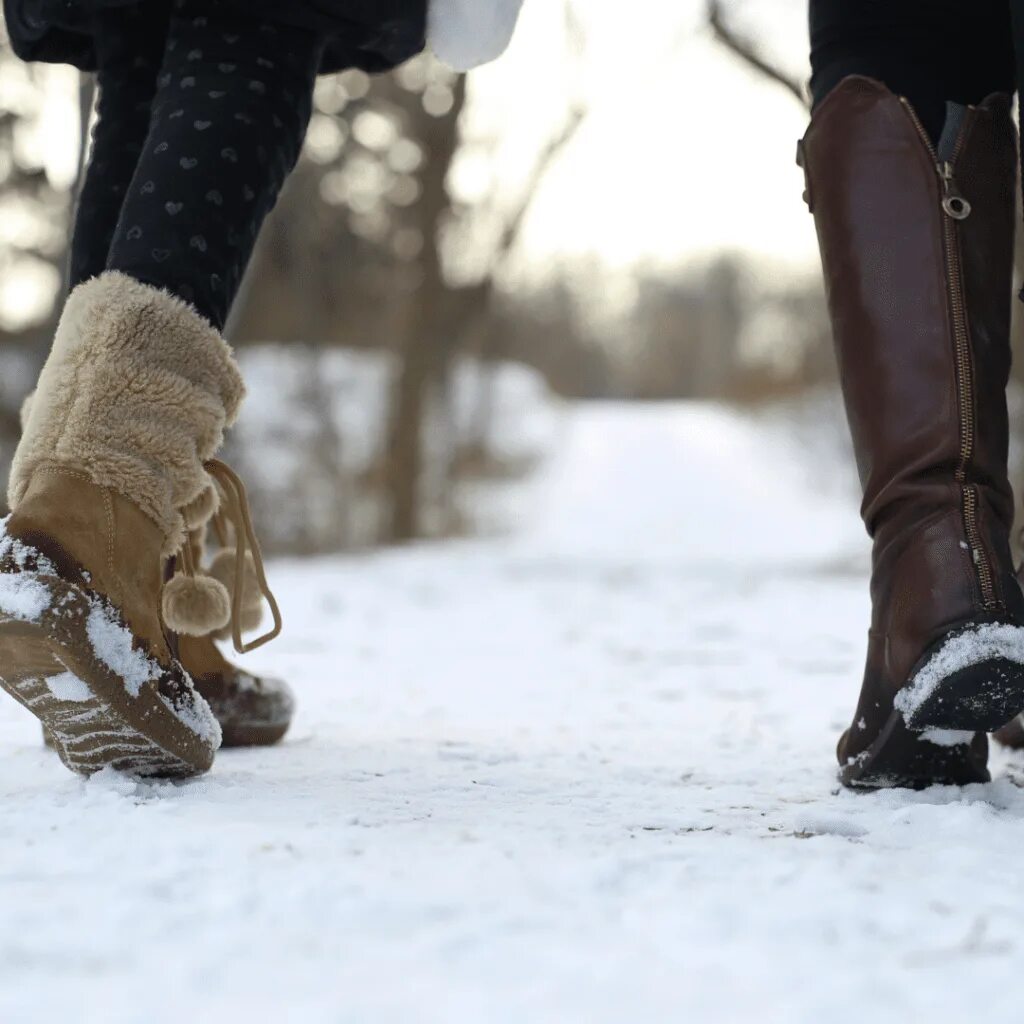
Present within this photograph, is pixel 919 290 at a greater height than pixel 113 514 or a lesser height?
greater

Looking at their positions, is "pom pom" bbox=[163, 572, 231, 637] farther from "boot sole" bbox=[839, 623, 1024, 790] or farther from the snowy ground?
"boot sole" bbox=[839, 623, 1024, 790]

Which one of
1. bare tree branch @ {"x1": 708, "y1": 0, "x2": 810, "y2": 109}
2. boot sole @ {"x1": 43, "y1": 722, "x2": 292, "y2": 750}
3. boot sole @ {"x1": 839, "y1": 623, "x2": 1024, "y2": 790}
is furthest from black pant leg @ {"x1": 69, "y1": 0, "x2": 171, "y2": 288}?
bare tree branch @ {"x1": 708, "y1": 0, "x2": 810, "y2": 109}

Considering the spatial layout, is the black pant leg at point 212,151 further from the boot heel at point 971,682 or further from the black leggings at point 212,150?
the boot heel at point 971,682

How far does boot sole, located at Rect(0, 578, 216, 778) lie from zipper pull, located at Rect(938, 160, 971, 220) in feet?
2.40

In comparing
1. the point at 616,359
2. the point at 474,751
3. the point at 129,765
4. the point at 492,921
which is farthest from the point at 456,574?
the point at 616,359

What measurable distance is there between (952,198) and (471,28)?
1.48 ft

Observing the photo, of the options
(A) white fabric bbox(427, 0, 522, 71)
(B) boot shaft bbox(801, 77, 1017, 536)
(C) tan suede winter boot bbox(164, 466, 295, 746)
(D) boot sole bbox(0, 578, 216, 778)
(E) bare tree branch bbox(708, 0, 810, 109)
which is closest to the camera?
(D) boot sole bbox(0, 578, 216, 778)

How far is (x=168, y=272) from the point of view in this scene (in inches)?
34.1

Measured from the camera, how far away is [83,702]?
2.62 feet

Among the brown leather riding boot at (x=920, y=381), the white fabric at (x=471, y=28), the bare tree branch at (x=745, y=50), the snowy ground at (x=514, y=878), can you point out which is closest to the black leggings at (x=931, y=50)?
the brown leather riding boot at (x=920, y=381)

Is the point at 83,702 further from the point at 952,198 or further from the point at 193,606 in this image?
the point at 952,198

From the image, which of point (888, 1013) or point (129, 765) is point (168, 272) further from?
point (888, 1013)

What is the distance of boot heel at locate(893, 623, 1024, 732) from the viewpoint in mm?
779

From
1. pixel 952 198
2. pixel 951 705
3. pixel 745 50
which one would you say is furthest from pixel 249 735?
pixel 745 50
